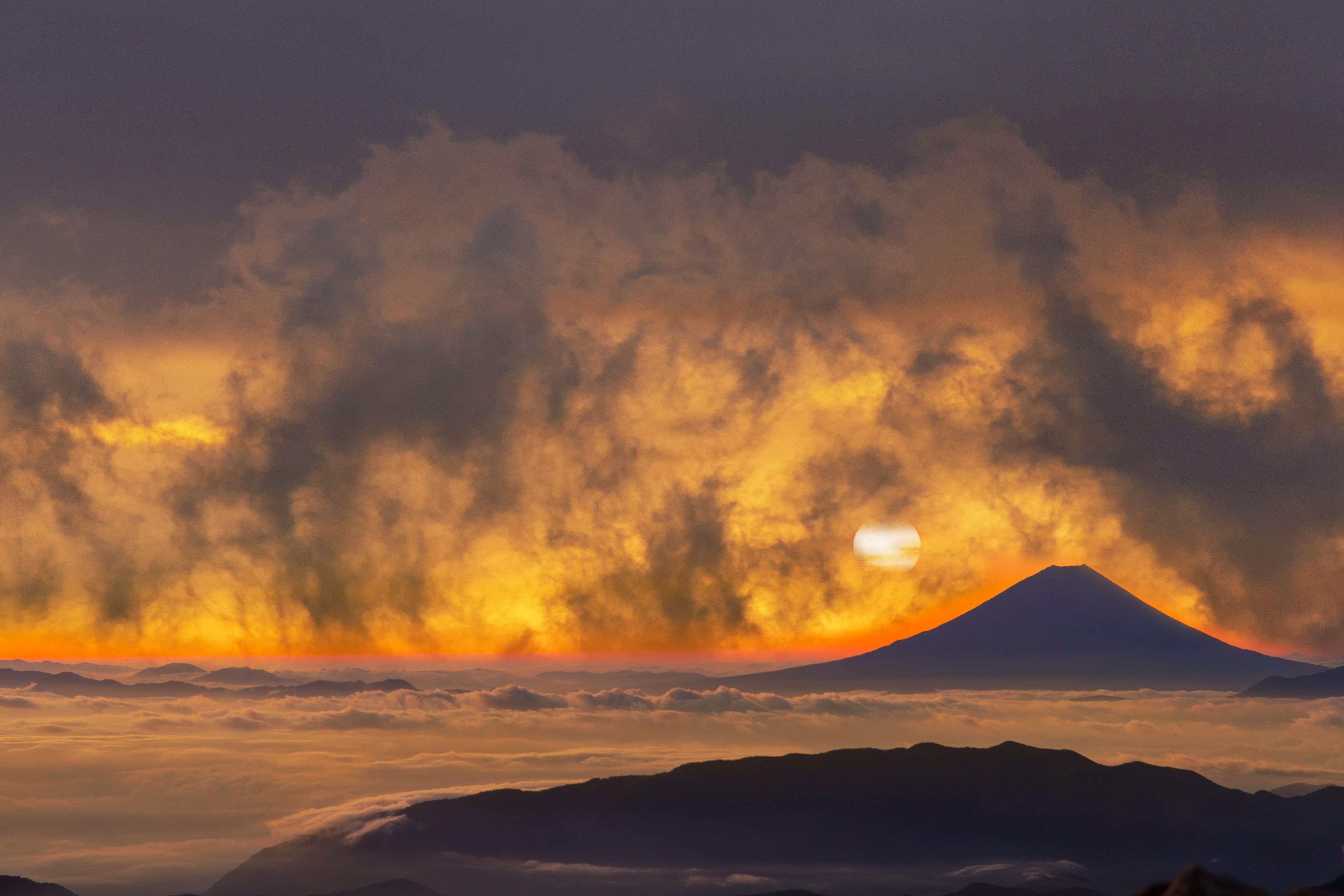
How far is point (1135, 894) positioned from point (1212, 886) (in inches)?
225

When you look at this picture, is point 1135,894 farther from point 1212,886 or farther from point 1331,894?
point 1331,894

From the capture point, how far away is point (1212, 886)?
90938mm

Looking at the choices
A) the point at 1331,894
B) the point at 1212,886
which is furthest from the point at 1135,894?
the point at 1331,894

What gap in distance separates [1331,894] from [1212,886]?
14155 mm

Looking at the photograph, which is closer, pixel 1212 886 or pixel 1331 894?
pixel 1212 886

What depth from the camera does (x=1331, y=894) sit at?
318ft

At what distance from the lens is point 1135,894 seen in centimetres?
9269

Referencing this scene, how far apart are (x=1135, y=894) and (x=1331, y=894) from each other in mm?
18377
